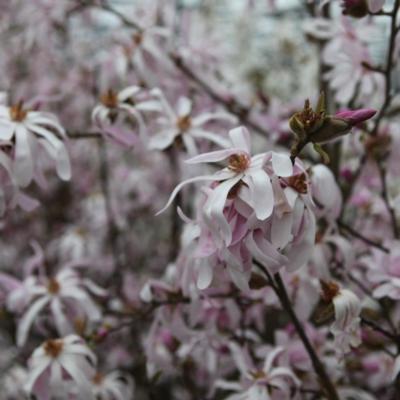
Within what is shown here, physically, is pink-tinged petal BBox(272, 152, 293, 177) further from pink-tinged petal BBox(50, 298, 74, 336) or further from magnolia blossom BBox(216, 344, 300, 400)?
pink-tinged petal BBox(50, 298, 74, 336)

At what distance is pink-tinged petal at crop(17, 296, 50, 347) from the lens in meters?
0.65

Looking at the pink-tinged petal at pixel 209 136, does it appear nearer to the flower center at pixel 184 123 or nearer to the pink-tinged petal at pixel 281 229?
the flower center at pixel 184 123

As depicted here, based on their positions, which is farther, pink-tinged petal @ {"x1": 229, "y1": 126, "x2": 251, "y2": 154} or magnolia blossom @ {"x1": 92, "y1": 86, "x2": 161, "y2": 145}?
magnolia blossom @ {"x1": 92, "y1": 86, "x2": 161, "y2": 145}

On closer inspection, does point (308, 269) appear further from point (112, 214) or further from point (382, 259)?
point (112, 214)

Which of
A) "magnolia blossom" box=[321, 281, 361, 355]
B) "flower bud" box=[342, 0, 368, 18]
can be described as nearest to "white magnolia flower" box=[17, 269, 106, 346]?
"magnolia blossom" box=[321, 281, 361, 355]

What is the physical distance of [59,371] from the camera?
541mm

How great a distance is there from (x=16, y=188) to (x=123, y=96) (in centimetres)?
18

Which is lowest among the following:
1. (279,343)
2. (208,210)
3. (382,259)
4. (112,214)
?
(112,214)

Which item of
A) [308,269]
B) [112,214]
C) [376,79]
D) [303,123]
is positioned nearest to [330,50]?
[376,79]

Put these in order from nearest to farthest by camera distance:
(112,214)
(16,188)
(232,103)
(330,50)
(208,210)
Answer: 1. (208,210)
2. (16,188)
3. (330,50)
4. (232,103)
5. (112,214)

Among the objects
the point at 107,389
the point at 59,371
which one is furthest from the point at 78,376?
the point at 107,389

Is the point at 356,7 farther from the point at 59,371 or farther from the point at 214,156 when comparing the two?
the point at 59,371

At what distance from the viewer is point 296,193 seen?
0.39 metres

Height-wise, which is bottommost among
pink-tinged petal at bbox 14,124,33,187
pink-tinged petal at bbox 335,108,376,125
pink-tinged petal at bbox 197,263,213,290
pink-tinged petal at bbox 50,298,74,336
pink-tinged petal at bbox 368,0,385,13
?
pink-tinged petal at bbox 50,298,74,336
